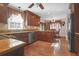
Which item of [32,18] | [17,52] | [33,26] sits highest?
[32,18]

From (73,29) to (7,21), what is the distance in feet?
3.68

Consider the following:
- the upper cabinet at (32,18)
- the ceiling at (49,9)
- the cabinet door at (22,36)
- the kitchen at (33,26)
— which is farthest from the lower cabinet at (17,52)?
the ceiling at (49,9)

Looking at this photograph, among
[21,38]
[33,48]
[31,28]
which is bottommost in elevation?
[33,48]

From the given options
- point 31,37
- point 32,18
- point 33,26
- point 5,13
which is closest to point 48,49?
point 31,37

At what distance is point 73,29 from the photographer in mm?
2709

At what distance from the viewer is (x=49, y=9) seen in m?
2.65

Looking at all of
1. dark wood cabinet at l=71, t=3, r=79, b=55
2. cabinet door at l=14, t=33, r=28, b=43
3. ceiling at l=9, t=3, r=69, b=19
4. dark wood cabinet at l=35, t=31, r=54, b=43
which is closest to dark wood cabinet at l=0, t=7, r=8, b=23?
ceiling at l=9, t=3, r=69, b=19

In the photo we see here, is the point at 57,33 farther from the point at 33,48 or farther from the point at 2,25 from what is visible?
the point at 2,25

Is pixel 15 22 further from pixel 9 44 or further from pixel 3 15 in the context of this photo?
pixel 9 44

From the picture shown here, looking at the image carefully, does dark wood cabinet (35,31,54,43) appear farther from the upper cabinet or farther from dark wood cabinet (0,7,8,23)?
dark wood cabinet (0,7,8,23)

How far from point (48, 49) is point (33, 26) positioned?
46 centimetres

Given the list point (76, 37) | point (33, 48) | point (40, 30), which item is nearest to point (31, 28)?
point (40, 30)

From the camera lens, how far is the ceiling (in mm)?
Result: 2625

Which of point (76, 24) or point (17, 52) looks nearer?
point (17, 52)
